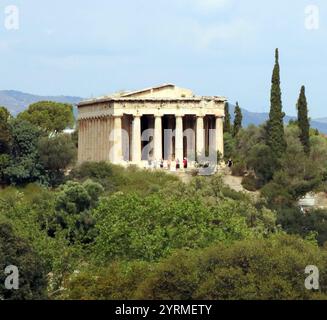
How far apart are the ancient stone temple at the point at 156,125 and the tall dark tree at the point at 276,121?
281 inches

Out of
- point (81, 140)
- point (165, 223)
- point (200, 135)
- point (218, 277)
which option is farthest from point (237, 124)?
point (218, 277)

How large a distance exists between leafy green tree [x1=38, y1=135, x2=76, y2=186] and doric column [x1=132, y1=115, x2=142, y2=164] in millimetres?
3840

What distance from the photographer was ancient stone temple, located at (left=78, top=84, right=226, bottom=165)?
284 feet

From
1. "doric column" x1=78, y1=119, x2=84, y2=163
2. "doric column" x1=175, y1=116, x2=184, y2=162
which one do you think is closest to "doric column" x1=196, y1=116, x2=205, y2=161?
"doric column" x1=175, y1=116, x2=184, y2=162

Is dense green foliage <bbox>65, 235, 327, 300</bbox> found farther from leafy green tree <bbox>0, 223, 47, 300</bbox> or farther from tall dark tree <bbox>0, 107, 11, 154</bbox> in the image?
tall dark tree <bbox>0, 107, 11, 154</bbox>

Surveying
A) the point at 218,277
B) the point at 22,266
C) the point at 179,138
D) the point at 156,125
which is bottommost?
the point at 22,266

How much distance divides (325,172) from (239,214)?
2284 cm

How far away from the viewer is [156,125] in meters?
86.7

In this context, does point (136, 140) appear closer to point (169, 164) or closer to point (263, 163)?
point (169, 164)

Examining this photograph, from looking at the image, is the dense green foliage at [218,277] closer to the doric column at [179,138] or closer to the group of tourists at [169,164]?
the group of tourists at [169,164]

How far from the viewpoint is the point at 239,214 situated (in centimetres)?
6081

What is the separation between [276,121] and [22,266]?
117 ft

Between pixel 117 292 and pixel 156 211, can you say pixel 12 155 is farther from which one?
pixel 117 292

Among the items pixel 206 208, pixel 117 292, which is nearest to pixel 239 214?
pixel 206 208
